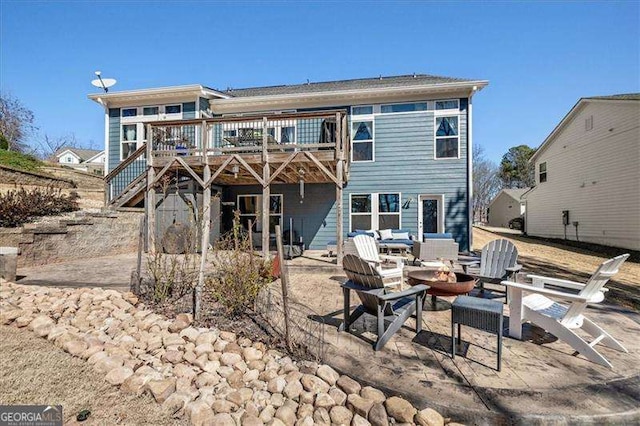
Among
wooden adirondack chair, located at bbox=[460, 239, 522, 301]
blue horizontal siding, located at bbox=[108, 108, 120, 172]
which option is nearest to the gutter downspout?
wooden adirondack chair, located at bbox=[460, 239, 522, 301]

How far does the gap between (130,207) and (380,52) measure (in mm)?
10944

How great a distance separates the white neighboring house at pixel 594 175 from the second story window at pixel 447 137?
784 centimetres

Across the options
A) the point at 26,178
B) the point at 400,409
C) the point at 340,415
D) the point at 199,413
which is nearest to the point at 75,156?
the point at 26,178

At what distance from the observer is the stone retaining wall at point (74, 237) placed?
667cm

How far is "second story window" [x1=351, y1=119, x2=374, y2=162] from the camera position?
10789 mm

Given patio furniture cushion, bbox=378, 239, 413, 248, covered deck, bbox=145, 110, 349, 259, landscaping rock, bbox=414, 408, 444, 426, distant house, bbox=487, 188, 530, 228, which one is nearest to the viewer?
landscaping rock, bbox=414, 408, 444, 426

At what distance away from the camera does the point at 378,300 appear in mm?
3193

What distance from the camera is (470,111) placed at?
393 inches

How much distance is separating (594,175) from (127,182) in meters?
19.4

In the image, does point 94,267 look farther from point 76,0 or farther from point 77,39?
point 77,39

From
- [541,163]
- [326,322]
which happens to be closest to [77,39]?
[326,322]

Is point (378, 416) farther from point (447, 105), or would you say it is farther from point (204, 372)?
point (447, 105)

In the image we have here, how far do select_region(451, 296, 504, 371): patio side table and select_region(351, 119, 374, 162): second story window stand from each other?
823 cm

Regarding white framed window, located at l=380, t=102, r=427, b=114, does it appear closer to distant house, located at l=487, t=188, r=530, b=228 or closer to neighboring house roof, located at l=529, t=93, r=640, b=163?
neighboring house roof, located at l=529, t=93, r=640, b=163
